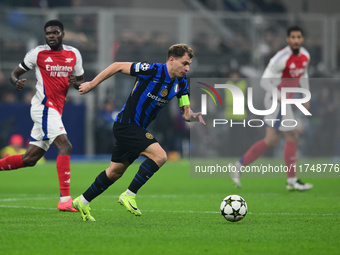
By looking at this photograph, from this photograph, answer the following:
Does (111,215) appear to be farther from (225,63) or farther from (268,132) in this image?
(225,63)

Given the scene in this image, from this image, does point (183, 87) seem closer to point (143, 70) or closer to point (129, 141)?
point (143, 70)

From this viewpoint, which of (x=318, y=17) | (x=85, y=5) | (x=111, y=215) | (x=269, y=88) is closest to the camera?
(x=111, y=215)

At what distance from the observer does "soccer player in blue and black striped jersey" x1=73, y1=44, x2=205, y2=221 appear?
7816mm

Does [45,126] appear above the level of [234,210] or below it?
above

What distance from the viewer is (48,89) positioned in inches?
376

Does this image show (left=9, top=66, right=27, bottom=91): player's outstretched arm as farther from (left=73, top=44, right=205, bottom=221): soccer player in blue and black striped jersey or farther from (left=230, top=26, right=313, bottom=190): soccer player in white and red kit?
(left=230, top=26, right=313, bottom=190): soccer player in white and red kit

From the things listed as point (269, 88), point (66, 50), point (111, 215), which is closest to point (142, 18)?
point (269, 88)

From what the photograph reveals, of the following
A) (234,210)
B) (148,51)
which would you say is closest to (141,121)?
(234,210)

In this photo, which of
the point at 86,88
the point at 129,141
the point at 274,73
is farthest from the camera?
the point at 274,73

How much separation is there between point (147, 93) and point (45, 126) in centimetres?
207

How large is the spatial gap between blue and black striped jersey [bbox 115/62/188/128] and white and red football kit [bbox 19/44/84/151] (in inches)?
68.3

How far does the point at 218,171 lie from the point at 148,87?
9.84 m

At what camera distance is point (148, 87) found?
313 inches

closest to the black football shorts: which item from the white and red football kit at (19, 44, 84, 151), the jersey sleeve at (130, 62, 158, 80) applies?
the jersey sleeve at (130, 62, 158, 80)
